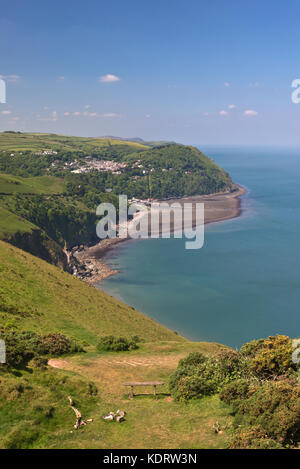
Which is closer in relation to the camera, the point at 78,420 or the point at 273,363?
the point at 78,420

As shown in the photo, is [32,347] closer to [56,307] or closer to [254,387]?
[254,387]

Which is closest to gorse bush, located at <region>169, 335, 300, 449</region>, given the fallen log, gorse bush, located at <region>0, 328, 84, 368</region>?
the fallen log

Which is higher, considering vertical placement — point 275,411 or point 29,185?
point 29,185

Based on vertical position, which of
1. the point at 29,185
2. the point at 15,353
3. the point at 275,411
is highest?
the point at 29,185

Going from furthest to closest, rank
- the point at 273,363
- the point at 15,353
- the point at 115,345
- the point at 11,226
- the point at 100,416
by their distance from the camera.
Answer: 1. the point at 11,226
2. the point at 115,345
3. the point at 15,353
4. the point at 273,363
5. the point at 100,416

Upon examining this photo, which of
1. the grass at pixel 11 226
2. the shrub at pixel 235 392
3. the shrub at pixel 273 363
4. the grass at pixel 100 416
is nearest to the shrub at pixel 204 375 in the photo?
the grass at pixel 100 416

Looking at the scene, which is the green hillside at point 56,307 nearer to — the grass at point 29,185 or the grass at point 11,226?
the grass at point 11,226

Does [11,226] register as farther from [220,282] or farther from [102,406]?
[102,406]

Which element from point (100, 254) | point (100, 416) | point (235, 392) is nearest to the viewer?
point (100, 416)

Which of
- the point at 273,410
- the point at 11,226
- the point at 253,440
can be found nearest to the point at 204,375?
the point at 273,410
